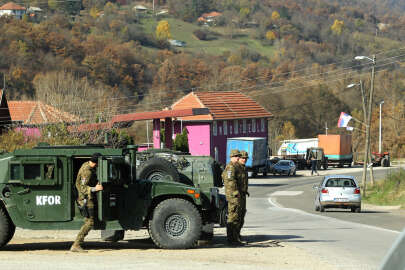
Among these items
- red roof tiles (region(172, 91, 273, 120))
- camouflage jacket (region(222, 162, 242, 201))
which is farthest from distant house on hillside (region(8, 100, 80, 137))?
camouflage jacket (region(222, 162, 242, 201))

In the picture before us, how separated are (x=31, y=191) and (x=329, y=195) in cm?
1670

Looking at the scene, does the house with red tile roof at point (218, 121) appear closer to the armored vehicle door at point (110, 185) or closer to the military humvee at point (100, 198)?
the military humvee at point (100, 198)

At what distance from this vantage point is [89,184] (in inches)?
530

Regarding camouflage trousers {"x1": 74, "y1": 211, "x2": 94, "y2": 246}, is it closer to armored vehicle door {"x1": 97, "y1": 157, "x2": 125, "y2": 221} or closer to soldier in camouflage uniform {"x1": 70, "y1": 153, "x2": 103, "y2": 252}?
soldier in camouflage uniform {"x1": 70, "y1": 153, "x2": 103, "y2": 252}

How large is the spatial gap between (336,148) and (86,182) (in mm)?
65193

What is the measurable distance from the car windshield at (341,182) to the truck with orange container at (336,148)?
46732 millimetres

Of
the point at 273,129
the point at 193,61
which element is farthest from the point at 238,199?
the point at 193,61

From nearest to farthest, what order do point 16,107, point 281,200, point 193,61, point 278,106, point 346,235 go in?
point 346,235 < point 281,200 < point 16,107 < point 278,106 < point 193,61

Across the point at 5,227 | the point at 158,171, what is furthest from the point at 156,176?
the point at 5,227

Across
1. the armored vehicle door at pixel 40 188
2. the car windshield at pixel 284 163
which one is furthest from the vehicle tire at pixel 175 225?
the car windshield at pixel 284 163

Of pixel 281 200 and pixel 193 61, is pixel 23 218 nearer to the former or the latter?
pixel 281 200

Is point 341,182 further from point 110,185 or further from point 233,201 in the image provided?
point 110,185

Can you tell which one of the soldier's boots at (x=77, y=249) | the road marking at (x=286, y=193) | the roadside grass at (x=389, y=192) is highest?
the soldier's boots at (x=77, y=249)

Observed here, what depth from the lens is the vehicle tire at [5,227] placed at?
44.7 ft
